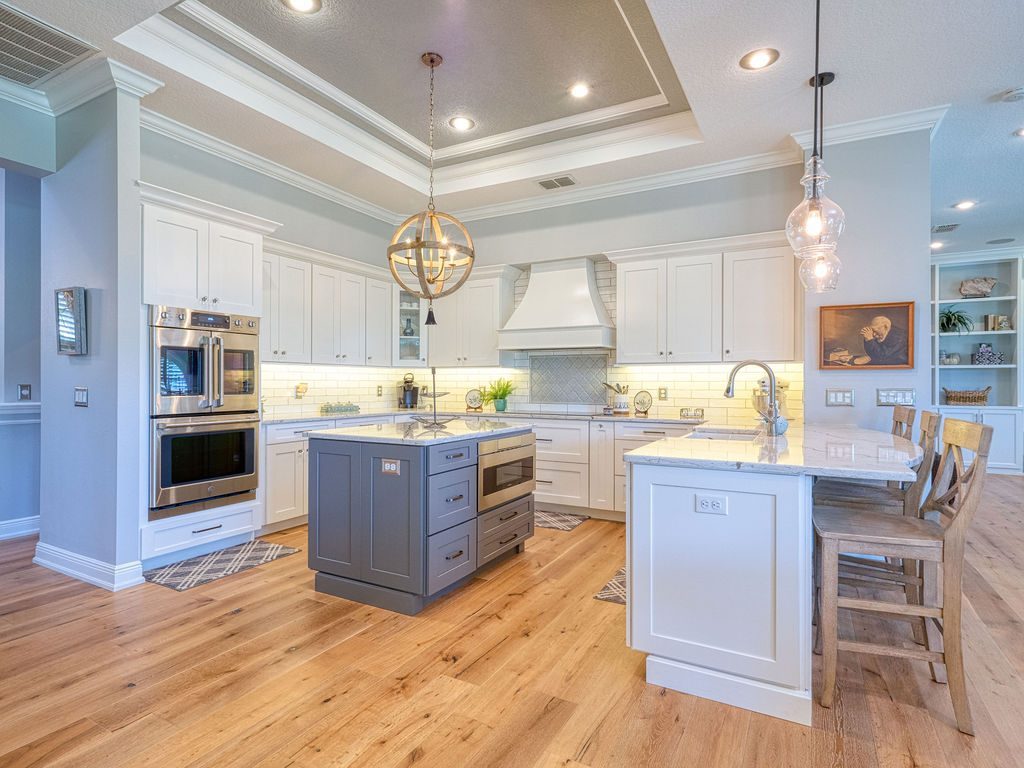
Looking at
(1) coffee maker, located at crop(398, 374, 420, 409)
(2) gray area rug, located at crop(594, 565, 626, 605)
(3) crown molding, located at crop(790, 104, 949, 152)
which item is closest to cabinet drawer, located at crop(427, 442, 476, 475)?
(2) gray area rug, located at crop(594, 565, 626, 605)

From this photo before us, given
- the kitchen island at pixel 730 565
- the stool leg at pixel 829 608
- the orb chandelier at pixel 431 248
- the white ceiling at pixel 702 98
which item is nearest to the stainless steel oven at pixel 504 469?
the orb chandelier at pixel 431 248

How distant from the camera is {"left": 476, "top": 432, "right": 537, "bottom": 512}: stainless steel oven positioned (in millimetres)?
3336

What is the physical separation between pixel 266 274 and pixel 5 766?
3648mm

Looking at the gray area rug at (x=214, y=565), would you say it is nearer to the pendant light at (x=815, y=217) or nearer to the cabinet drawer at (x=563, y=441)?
the cabinet drawer at (x=563, y=441)

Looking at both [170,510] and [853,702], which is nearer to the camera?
[853,702]

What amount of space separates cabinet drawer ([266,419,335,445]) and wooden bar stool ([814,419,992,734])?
366 centimetres

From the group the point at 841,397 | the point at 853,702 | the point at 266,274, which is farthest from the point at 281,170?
the point at 853,702

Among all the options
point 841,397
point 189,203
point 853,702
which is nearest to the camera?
point 853,702

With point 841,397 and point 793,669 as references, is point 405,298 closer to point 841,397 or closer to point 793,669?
point 841,397

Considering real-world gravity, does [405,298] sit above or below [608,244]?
below

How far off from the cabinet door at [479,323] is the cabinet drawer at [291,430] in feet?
5.72

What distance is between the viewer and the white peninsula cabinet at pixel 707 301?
14.4 feet

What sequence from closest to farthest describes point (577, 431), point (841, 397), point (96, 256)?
1. point (96, 256)
2. point (841, 397)
3. point (577, 431)

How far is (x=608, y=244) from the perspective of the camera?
5234 mm
